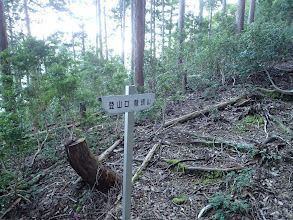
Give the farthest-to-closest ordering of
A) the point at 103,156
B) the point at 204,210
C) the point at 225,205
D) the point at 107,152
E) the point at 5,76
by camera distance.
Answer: the point at 5,76
the point at 107,152
the point at 103,156
the point at 204,210
the point at 225,205

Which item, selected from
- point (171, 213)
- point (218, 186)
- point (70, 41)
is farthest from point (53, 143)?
point (70, 41)

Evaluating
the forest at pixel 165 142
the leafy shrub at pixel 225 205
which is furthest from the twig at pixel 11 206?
the leafy shrub at pixel 225 205

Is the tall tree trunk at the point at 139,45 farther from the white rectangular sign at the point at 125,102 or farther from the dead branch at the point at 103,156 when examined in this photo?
the white rectangular sign at the point at 125,102

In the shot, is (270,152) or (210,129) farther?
(210,129)

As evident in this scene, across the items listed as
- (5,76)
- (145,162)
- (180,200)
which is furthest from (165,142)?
(5,76)

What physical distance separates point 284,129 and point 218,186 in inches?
99.0

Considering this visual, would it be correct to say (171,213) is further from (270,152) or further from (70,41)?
(70,41)

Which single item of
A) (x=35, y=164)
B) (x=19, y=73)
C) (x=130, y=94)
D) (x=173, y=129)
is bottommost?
(x=35, y=164)

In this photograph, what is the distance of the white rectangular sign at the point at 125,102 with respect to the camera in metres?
1.97

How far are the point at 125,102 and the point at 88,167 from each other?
5.35ft

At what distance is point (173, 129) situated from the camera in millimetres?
5379

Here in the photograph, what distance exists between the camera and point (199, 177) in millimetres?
3357

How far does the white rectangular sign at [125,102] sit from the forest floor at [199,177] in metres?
1.70

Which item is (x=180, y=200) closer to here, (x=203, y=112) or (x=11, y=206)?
(x=11, y=206)
